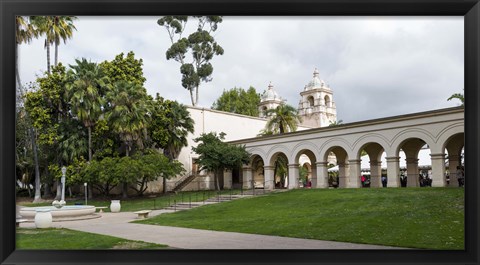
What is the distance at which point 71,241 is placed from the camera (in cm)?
1264

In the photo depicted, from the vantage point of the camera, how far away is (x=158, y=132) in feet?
113

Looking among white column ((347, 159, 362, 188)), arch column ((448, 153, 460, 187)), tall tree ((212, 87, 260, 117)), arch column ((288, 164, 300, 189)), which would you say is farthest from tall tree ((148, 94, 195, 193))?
tall tree ((212, 87, 260, 117))

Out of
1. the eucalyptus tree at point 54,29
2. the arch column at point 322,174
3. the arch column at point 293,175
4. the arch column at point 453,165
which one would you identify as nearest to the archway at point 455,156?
the arch column at point 453,165

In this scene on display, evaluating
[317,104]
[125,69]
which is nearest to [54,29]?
[125,69]

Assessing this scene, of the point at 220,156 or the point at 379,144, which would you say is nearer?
the point at 379,144

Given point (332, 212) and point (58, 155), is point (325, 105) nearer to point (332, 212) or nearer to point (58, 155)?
point (58, 155)

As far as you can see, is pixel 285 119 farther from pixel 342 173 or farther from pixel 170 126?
pixel 170 126

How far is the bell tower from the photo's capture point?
191ft

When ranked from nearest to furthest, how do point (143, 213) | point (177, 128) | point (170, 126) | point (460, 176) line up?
1. point (143, 213)
2. point (460, 176)
3. point (170, 126)
4. point (177, 128)

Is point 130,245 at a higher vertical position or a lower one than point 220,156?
lower

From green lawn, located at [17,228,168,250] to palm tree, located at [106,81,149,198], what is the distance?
55.0 feet
